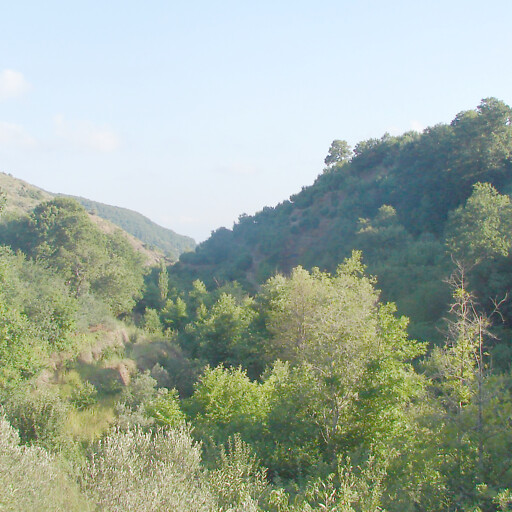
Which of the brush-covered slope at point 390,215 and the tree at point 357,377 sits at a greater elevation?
the brush-covered slope at point 390,215

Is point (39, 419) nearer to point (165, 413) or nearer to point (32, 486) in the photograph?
point (165, 413)

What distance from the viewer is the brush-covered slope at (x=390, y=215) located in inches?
1151

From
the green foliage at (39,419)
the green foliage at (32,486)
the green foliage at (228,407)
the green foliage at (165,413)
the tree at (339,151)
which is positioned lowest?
the green foliage at (39,419)

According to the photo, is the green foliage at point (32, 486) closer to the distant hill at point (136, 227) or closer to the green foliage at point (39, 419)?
the green foliage at point (39, 419)

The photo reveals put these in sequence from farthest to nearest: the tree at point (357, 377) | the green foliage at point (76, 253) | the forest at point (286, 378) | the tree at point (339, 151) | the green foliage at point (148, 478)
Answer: the tree at point (339, 151) < the green foliage at point (76, 253) < the tree at point (357, 377) < the forest at point (286, 378) < the green foliage at point (148, 478)

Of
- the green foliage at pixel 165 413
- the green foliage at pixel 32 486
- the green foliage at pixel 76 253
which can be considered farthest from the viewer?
the green foliage at pixel 76 253

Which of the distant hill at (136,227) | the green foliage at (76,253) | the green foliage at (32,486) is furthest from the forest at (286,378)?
the distant hill at (136,227)

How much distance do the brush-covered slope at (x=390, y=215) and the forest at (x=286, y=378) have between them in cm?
24

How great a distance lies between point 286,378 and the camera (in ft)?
32.7

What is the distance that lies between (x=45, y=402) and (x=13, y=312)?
310 centimetres

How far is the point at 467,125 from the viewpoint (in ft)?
117

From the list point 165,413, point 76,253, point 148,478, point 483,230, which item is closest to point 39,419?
point 165,413

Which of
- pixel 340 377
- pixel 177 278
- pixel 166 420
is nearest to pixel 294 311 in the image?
pixel 166 420

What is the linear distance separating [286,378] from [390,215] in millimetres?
30150
